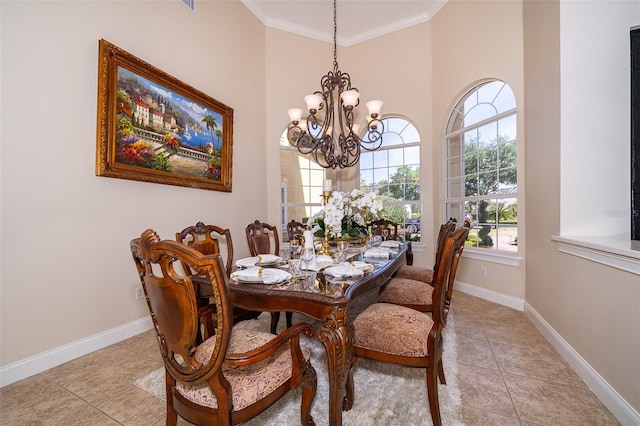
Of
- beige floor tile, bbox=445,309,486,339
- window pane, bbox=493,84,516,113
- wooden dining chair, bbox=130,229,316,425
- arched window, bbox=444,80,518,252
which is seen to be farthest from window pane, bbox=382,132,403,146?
wooden dining chair, bbox=130,229,316,425

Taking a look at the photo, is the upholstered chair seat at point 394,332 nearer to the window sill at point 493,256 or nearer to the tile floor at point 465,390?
the tile floor at point 465,390

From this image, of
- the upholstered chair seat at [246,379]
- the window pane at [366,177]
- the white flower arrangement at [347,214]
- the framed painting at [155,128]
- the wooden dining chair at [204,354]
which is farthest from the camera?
the window pane at [366,177]

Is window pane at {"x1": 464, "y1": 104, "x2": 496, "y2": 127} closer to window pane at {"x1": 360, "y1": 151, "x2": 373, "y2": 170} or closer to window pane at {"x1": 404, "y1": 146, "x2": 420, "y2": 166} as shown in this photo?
window pane at {"x1": 404, "y1": 146, "x2": 420, "y2": 166}

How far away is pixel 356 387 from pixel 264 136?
3567 millimetres

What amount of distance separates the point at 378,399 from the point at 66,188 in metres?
2.58

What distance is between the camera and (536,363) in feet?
6.31

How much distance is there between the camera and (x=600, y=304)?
64.0 inches

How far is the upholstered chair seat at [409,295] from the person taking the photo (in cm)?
199

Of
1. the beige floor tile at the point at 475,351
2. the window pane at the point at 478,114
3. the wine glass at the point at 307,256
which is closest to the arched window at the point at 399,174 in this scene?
the window pane at the point at 478,114

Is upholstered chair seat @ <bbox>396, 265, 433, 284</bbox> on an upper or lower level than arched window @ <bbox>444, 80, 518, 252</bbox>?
lower

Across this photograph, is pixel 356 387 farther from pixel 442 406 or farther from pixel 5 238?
pixel 5 238

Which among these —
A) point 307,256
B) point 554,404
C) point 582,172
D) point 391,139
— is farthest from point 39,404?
point 391,139

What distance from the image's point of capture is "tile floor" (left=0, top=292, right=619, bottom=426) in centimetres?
144

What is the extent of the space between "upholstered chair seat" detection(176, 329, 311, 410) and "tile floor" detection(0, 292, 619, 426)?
71 cm
